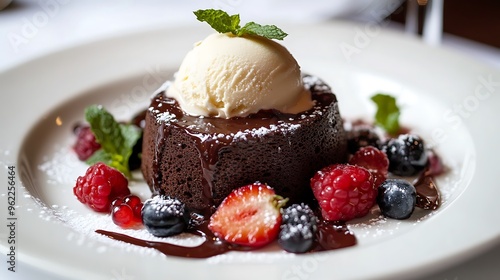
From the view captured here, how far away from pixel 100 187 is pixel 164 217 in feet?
1.23

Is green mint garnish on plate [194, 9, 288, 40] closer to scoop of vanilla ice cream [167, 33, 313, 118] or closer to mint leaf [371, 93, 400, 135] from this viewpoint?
scoop of vanilla ice cream [167, 33, 313, 118]

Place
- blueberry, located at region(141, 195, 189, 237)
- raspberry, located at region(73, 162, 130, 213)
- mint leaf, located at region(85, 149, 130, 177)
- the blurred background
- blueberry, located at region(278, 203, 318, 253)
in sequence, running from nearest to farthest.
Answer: blueberry, located at region(278, 203, 318, 253) → blueberry, located at region(141, 195, 189, 237) → raspberry, located at region(73, 162, 130, 213) → mint leaf, located at region(85, 149, 130, 177) → the blurred background

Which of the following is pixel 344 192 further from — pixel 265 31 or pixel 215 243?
pixel 265 31

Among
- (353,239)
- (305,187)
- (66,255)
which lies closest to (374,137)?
(305,187)

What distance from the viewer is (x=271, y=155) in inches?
92.0

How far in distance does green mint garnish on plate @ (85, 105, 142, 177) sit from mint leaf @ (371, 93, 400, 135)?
118 cm

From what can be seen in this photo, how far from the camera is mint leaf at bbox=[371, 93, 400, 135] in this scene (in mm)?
2934

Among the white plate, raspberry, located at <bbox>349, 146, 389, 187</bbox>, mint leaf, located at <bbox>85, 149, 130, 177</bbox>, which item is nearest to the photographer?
the white plate

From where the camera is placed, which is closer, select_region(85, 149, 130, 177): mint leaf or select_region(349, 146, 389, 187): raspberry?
select_region(349, 146, 389, 187): raspberry

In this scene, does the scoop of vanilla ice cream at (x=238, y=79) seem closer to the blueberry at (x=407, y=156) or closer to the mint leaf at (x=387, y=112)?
the blueberry at (x=407, y=156)

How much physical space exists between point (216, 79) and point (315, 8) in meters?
2.43

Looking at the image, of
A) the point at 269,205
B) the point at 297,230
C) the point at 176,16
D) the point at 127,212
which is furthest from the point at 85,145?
the point at 176,16

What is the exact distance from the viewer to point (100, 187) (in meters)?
2.38

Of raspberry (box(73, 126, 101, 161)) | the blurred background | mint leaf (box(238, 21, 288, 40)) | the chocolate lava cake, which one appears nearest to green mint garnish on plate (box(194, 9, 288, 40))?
mint leaf (box(238, 21, 288, 40))
